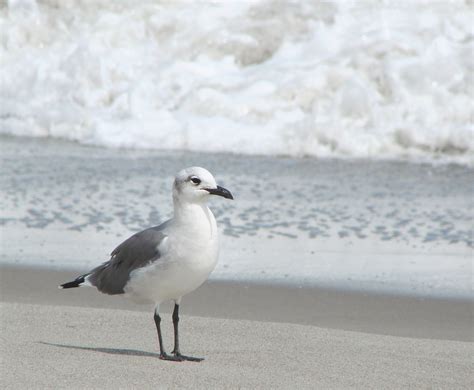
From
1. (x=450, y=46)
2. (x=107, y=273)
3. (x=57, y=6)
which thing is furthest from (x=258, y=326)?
(x=57, y=6)

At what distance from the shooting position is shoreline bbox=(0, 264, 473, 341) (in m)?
5.18

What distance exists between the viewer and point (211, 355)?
14.5 ft

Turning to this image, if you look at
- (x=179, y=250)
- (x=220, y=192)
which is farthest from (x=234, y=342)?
(x=220, y=192)

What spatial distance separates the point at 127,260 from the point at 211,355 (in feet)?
1.77

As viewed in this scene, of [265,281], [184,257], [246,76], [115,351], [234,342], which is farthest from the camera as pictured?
[246,76]

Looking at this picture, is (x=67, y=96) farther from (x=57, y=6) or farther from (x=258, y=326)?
(x=258, y=326)

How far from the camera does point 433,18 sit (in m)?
13.5

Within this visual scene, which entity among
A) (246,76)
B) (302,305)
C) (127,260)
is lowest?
(302,305)

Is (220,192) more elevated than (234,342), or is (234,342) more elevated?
(220,192)

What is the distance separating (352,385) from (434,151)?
739cm

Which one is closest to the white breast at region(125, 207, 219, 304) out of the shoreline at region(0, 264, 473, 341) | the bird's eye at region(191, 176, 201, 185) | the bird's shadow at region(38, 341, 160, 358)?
the bird's eye at region(191, 176, 201, 185)

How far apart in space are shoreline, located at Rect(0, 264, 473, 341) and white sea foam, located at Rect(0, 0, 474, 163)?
5.20 m

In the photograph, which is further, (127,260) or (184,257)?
(127,260)

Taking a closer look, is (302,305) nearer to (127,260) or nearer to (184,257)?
(127,260)
